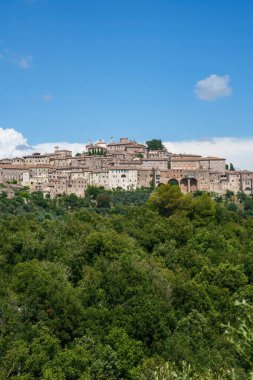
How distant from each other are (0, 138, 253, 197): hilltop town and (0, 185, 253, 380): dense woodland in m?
51.9

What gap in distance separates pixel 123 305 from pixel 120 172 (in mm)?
70290

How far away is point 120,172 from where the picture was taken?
91.1 m

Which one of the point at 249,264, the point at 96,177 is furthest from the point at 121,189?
the point at 249,264

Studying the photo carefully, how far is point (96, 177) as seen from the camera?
298 ft

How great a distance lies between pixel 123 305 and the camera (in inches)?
835

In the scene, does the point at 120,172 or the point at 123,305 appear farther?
→ the point at 120,172

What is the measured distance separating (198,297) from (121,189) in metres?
68.0

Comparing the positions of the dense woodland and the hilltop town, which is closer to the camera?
the dense woodland

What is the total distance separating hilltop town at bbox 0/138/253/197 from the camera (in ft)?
292

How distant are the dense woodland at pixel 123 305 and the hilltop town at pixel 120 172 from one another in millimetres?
51899

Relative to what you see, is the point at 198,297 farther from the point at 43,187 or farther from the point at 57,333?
the point at 43,187

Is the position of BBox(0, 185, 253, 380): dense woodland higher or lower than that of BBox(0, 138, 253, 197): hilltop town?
lower

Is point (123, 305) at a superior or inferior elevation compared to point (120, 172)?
inferior

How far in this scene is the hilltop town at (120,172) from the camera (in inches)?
3500
